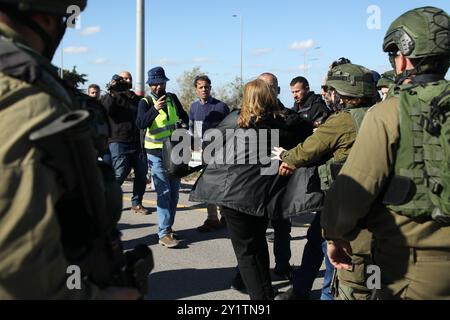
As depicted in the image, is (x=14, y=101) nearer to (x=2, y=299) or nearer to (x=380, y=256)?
(x=2, y=299)

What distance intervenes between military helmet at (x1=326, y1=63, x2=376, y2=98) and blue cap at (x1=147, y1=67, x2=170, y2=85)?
286 centimetres

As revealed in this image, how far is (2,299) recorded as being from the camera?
4.15 ft

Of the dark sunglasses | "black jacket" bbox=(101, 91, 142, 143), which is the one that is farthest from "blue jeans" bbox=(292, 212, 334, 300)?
"black jacket" bbox=(101, 91, 142, 143)

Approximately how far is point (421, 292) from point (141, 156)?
5.31m

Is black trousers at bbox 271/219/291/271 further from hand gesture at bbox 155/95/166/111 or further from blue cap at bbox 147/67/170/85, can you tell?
blue cap at bbox 147/67/170/85

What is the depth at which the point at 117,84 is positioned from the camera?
6844 millimetres

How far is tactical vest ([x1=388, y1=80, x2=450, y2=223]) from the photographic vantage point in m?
1.93

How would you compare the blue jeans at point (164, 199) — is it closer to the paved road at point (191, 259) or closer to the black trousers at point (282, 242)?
the paved road at point (191, 259)

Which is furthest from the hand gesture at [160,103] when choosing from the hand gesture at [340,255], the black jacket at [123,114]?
the hand gesture at [340,255]

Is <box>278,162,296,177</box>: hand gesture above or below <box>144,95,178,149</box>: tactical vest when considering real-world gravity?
below

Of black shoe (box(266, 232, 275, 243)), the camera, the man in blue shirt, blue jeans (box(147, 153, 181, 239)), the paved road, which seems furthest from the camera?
the camera

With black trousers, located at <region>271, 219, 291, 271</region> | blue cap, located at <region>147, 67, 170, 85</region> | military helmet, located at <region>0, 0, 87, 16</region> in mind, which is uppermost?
blue cap, located at <region>147, 67, 170, 85</region>

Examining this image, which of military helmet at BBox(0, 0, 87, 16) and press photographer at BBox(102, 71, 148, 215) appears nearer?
military helmet at BBox(0, 0, 87, 16)
